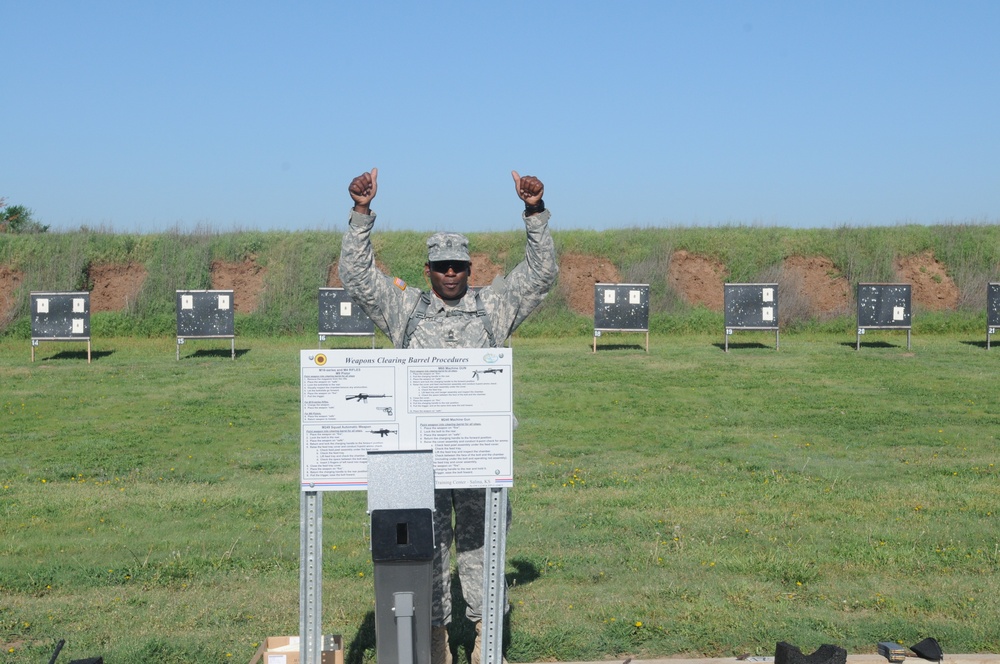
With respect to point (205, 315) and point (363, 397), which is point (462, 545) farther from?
point (205, 315)

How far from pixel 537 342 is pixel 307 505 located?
2287cm

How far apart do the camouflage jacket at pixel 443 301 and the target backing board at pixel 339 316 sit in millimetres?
19994

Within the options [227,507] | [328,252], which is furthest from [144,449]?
[328,252]

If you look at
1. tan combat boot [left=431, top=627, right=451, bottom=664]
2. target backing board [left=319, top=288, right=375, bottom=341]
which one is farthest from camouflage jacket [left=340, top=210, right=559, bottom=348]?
target backing board [left=319, top=288, right=375, bottom=341]

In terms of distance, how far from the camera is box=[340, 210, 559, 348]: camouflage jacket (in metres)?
4.65

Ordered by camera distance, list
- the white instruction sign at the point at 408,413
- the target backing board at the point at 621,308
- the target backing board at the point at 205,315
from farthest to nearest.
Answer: the target backing board at the point at 621,308
the target backing board at the point at 205,315
the white instruction sign at the point at 408,413

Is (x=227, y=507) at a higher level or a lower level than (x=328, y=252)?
lower

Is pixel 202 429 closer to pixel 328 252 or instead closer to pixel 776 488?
pixel 776 488

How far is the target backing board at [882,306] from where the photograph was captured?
82.9 feet

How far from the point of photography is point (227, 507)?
8438 mm

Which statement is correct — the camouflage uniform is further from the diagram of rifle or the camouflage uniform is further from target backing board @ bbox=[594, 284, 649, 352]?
target backing board @ bbox=[594, 284, 649, 352]

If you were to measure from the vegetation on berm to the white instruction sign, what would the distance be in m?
25.8

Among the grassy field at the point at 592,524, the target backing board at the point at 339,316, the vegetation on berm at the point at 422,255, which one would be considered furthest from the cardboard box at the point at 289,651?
the vegetation on berm at the point at 422,255

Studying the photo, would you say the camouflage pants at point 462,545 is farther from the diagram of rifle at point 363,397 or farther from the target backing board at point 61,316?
the target backing board at point 61,316
